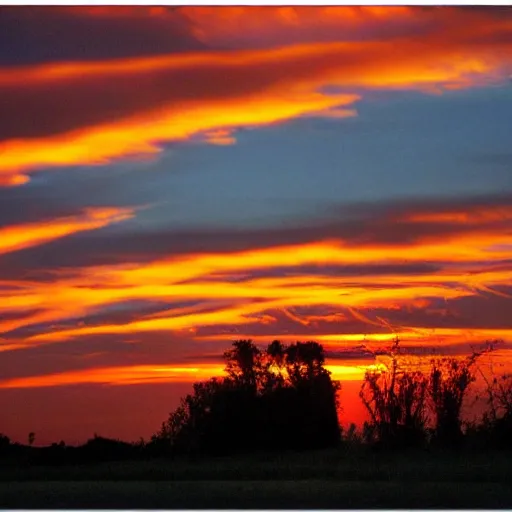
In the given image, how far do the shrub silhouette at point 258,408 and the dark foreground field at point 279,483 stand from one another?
23 cm

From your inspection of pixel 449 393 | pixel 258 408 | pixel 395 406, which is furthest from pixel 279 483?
pixel 449 393

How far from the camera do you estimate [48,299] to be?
9508 mm

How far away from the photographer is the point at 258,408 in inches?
382

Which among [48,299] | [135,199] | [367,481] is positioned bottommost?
[367,481]

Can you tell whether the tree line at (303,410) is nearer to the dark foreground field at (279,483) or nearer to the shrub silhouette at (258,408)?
the shrub silhouette at (258,408)

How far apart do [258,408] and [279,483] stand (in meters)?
1.24

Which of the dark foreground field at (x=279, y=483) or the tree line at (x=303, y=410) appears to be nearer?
the dark foreground field at (x=279, y=483)

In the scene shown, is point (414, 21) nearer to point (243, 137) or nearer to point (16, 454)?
point (243, 137)

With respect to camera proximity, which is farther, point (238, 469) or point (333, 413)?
point (333, 413)

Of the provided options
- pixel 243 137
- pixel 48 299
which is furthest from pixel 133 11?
pixel 48 299

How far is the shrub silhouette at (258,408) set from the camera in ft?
31.3

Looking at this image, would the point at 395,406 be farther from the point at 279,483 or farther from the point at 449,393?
the point at 279,483

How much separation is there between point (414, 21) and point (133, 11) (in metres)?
2.35

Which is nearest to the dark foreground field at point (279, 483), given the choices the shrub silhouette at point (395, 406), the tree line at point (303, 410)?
the tree line at point (303, 410)
